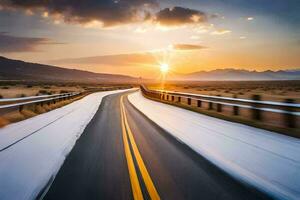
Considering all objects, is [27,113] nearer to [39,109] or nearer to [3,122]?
[39,109]

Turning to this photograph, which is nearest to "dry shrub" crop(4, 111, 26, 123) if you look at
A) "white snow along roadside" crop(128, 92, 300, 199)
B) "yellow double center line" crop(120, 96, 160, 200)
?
"white snow along roadside" crop(128, 92, 300, 199)

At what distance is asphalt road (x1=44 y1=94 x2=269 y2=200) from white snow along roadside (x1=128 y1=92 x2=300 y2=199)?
33 cm

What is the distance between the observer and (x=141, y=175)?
639cm

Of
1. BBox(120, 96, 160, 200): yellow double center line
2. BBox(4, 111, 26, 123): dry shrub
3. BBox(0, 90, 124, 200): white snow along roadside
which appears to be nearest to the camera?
BBox(120, 96, 160, 200): yellow double center line

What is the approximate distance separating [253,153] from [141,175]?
10.4ft

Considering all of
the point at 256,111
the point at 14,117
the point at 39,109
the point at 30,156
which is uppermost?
the point at 256,111

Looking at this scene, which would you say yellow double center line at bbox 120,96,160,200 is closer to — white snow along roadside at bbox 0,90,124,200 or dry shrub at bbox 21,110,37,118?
white snow along roadside at bbox 0,90,124,200

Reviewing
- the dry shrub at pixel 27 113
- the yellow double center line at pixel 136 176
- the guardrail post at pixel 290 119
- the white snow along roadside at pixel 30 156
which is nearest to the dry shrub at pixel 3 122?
the white snow along roadside at pixel 30 156

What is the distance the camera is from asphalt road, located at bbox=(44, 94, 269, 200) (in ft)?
17.3

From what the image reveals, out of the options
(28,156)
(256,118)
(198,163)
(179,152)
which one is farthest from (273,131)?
(28,156)

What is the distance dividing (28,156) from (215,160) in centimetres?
452

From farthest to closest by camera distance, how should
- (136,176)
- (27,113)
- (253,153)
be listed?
(27,113) < (253,153) < (136,176)

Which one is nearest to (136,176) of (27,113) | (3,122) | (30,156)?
(30,156)

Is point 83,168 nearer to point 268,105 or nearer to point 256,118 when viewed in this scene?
point 268,105
